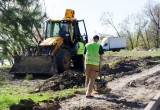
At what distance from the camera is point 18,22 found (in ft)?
90.9

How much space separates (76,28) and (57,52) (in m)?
2.03

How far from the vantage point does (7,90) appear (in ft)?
51.0

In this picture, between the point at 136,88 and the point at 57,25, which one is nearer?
the point at 136,88

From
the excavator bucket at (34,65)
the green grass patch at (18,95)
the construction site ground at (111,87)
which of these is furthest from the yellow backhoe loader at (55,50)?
the green grass patch at (18,95)

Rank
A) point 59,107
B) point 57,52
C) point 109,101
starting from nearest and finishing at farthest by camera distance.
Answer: point 59,107
point 109,101
point 57,52

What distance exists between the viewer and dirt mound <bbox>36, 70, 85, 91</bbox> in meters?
15.3

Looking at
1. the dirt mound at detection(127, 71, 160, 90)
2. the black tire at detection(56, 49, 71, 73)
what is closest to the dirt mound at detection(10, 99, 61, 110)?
the dirt mound at detection(127, 71, 160, 90)

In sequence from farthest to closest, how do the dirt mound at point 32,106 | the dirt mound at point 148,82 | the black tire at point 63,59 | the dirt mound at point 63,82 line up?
the black tire at point 63,59 < the dirt mound at point 148,82 < the dirt mound at point 63,82 < the dirt mound at point 32,106

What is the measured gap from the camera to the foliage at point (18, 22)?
2080 cm

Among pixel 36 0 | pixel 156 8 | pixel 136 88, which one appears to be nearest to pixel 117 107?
pixel 136 88

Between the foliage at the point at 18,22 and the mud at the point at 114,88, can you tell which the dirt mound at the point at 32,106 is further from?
the foliage at the point at 18,22

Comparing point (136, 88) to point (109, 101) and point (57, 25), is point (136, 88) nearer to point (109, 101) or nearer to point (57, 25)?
point (109, 101)

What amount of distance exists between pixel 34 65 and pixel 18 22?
27.1 feet

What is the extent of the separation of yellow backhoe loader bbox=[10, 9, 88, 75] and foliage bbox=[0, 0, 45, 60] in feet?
2.90
